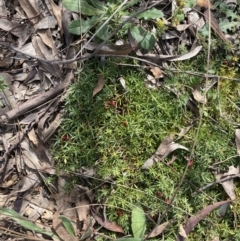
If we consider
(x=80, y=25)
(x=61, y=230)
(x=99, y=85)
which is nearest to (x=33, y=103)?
(x=99, y=85)

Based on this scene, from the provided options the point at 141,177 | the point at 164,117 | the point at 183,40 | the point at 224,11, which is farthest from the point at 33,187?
the point at 224,11

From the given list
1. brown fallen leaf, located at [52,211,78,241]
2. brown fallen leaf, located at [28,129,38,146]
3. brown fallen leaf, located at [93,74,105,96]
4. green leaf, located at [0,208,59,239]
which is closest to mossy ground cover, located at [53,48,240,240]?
brown fallen leaf, located at [93,74,105,96]

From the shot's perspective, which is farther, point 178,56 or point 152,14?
point 178,56

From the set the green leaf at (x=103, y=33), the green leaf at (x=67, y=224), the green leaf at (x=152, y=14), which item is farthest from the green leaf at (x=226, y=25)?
the green leaf at (x=67, y=224)

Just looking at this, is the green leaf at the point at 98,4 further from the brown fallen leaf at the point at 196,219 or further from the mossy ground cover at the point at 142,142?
the brown fallen leaf at the point at 196,219

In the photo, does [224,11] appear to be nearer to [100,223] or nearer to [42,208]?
[100,223]

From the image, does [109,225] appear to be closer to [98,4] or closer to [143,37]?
[143,37]

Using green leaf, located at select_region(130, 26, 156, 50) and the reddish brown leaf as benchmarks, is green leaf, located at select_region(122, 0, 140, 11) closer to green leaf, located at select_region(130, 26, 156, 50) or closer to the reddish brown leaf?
green leaf, located at select_region(130, 26, 156, 50)
